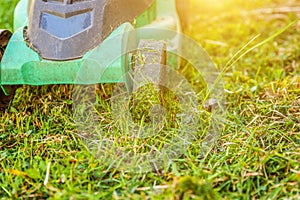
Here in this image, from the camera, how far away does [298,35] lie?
2.67m

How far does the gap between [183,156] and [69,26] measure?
0.56m

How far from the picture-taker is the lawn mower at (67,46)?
166 centimetres

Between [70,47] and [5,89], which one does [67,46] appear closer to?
[70,47]

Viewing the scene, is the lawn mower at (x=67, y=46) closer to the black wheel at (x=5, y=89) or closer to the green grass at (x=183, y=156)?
the black wheel at (x=5, y=89)

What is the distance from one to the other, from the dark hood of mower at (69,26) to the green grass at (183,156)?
8.8 inches

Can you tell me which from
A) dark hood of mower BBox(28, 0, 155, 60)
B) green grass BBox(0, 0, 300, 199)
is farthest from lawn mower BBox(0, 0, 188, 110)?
green grass BBox(0, 0, 300, 199)

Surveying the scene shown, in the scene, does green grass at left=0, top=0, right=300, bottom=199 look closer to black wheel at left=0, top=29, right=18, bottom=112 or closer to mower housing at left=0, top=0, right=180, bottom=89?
black wheel at left=0, top=29, right=18, bottom=112

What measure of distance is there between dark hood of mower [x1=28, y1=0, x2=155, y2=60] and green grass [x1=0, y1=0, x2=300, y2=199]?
0.73ft

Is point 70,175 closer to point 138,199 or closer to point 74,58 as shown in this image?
point 138,199

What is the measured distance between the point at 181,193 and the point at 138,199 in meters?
0.11

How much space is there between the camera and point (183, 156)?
1523 millimetres

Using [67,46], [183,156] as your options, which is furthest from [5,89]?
[183,156]

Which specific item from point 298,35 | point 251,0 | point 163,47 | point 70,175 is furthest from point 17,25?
point 251,0

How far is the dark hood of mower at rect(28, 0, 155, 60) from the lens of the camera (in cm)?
167
